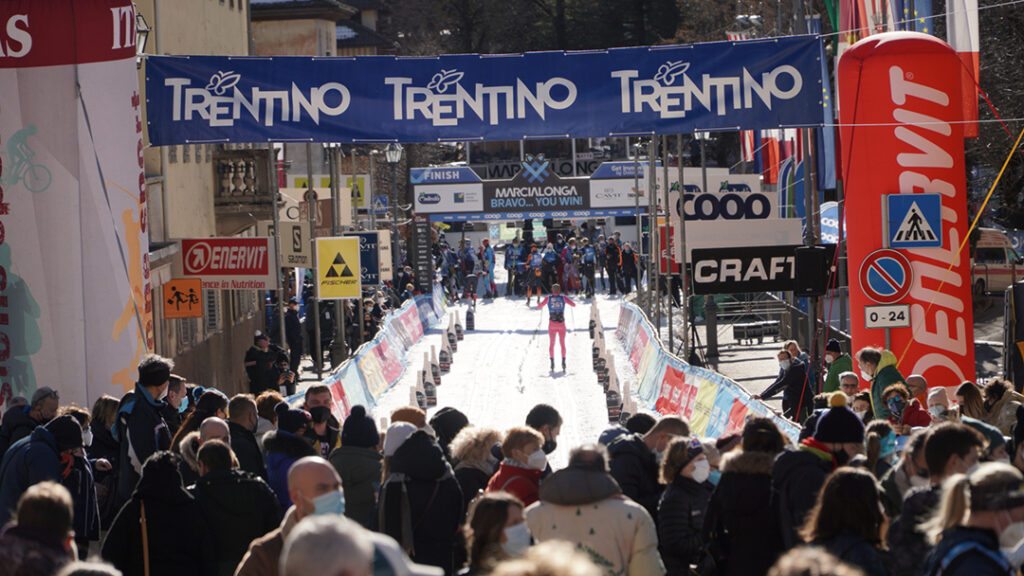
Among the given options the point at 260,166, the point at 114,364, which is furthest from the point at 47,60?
→ the point at 260,166

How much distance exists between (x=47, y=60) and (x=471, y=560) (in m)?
10.5

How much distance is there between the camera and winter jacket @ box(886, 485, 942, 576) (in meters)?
6.15

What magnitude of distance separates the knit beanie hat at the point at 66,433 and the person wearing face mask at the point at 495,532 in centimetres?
485

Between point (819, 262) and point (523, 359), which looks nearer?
point (819, 262)

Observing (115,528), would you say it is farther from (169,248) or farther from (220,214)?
(220,214)

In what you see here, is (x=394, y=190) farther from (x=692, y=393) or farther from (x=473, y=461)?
(x=473, y=461)

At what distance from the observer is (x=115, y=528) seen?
23.3 ft

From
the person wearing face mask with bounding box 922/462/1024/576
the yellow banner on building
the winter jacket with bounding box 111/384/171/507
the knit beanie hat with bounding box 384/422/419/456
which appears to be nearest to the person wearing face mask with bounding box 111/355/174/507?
the winter jacket with bounding box 111/384/171/507

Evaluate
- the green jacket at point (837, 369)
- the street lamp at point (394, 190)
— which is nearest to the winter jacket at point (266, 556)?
the green jacket at point (837, 369)

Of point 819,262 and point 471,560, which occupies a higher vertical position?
point 819,262

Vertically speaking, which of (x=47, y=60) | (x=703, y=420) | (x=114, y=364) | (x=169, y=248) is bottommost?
(x=703, y=420)

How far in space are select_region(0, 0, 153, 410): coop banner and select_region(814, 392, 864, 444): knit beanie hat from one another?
9322mm

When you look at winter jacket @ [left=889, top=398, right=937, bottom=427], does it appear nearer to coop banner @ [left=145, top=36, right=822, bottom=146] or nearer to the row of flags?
the row of flags

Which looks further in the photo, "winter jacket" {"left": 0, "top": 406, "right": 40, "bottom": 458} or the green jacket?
the green jacket
